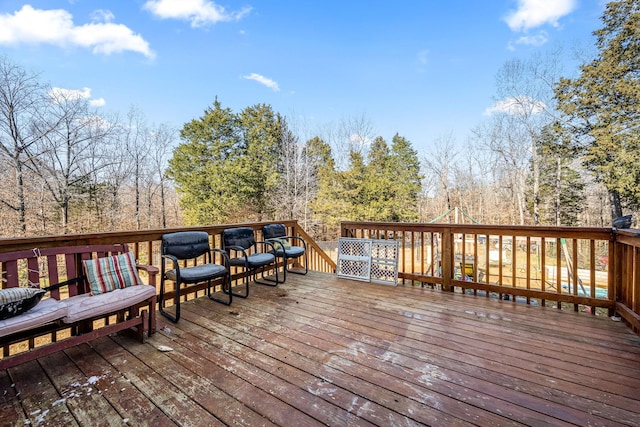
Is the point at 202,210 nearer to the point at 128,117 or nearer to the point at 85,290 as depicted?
the point at 128,117

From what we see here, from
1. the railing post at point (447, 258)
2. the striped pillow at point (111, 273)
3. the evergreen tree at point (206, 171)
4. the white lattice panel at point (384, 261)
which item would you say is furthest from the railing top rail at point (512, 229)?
the evergreen tree at point (206, 171)

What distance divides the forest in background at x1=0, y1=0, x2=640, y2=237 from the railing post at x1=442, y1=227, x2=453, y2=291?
34.9 feet

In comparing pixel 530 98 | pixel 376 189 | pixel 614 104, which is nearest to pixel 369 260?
pixel 376 189

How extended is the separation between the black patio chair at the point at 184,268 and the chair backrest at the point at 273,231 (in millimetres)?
1010

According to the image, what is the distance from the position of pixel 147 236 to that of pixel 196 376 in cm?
175

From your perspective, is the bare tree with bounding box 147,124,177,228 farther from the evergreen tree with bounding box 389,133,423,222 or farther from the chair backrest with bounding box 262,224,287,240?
the evergreen tree with bounding box 389,133,423,222

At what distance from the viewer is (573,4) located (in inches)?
340

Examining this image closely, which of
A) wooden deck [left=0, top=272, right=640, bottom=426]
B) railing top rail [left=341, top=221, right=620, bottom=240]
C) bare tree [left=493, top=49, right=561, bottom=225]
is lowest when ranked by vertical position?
wooden deck [left=0, top=272, right=640, bottom=426]

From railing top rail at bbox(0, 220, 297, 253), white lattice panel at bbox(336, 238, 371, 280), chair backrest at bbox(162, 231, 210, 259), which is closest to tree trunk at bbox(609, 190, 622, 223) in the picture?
white lattice panel at bbox(336, 238, 371, 280)

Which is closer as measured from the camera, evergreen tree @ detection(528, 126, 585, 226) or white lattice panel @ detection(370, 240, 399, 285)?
white lattice panel @ detection(370, 240, 399, 285)

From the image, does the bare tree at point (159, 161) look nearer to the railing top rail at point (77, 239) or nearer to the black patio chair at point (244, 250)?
the black patio chair at point (244, 250)

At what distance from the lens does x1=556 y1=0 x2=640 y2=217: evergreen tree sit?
9.30 meters

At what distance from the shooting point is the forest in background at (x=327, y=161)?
924cm

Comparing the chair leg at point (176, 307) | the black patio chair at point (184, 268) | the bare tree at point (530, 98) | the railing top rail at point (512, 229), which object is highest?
the bare tree at point (530, 98)
